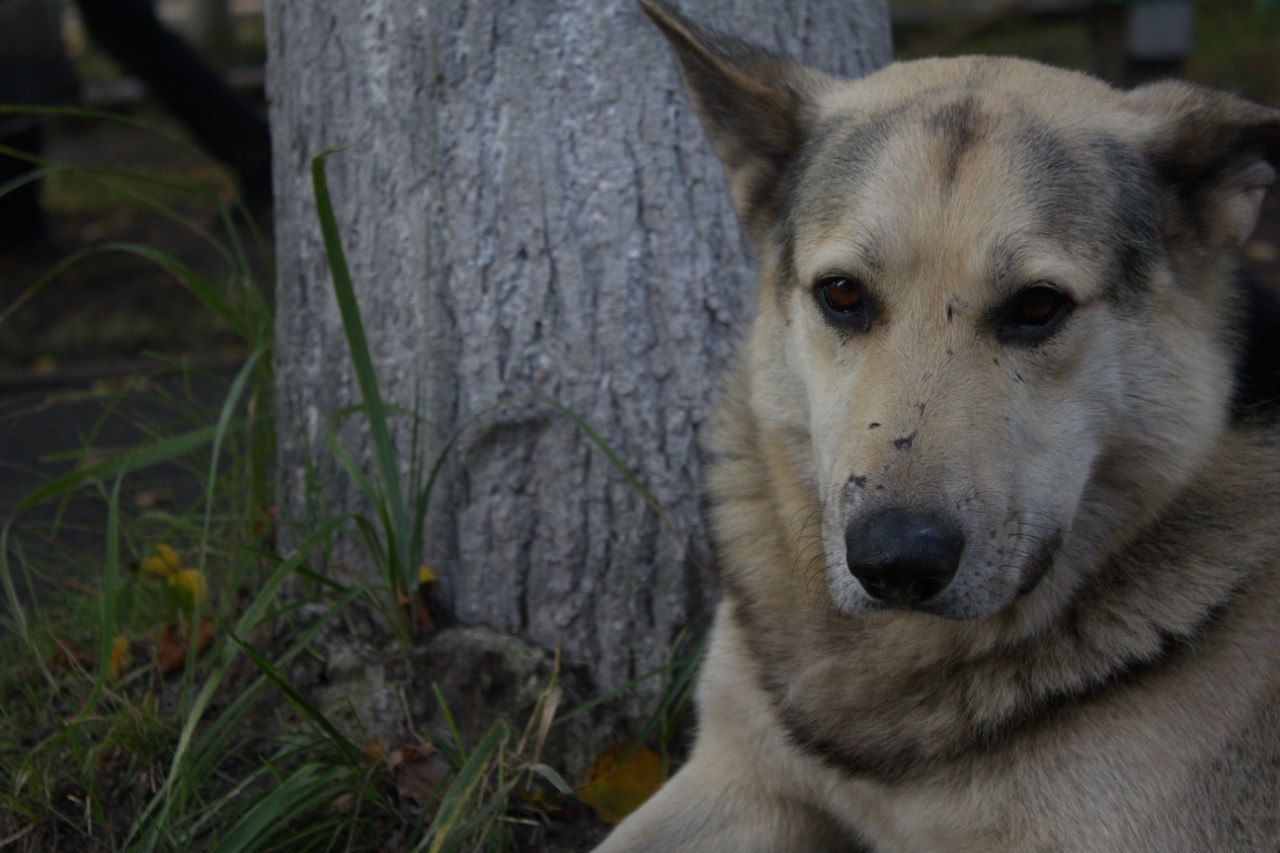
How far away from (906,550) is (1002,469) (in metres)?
0.25

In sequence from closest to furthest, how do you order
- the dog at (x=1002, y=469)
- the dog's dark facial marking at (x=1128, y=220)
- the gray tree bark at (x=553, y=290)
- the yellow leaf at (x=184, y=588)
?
the dog at (x=1002, y=469)
the dog's dark facial marking at (x=1128, y=220)
the gray tree bark at (x=553, y=290)
the yellow leaf at (x=184, y=588)

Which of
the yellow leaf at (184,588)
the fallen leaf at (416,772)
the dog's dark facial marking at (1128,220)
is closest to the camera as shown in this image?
the dog's dark facial marking at (1128,220)

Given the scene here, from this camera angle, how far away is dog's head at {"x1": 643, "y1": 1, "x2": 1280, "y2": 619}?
212 centimetres

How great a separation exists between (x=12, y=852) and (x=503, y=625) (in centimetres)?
117

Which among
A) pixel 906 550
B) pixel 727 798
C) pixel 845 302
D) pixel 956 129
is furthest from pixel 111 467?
pixel 956 129

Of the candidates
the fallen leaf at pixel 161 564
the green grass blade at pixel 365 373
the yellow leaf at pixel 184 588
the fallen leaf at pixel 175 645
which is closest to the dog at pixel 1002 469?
the green grass blade at pixel 365 373

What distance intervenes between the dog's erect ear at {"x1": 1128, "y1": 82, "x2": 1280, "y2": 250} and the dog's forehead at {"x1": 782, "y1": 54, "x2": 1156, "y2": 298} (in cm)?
7

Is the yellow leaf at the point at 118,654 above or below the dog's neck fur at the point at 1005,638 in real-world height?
below

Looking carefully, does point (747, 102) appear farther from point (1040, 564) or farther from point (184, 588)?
point (184, 588)

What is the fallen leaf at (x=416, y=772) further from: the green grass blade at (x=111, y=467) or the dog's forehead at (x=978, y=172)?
the dog's forehead at (x=978, y=172)

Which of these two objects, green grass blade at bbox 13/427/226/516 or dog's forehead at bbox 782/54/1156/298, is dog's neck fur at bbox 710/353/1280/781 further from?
green grass blade at bbox 13/427/226/516

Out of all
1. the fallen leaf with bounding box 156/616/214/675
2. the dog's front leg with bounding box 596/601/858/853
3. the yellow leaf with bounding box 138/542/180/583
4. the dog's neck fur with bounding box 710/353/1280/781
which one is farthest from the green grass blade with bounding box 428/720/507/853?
the yellow leaf with bounding box 138/542/180/583

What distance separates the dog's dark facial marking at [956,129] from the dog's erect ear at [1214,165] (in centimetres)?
36

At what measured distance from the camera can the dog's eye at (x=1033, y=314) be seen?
223 cm
